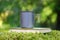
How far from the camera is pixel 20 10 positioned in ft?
38.2

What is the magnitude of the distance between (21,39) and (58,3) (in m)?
8.58

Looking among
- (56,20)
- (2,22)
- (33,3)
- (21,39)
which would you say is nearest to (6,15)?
(2,22)

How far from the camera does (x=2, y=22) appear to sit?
1206 cm

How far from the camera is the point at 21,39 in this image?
298cm

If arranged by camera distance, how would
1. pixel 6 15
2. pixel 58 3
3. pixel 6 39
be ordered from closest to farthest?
pixel 6 39
pixel 58 3
pixel 6 15

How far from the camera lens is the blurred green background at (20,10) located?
37.6ft

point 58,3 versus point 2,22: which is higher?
point 58,3

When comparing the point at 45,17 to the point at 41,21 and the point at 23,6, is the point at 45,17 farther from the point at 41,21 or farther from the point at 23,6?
the point at 23,6

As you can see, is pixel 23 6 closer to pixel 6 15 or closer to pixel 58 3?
pixel 6 15

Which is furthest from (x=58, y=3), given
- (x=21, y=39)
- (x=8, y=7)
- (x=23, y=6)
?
(x=21, y=39)

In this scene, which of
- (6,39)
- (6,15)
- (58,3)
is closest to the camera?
(6,39)

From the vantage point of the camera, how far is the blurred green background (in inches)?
451

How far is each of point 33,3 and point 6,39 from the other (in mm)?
9118

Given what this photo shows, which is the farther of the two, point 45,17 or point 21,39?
point 45,17
